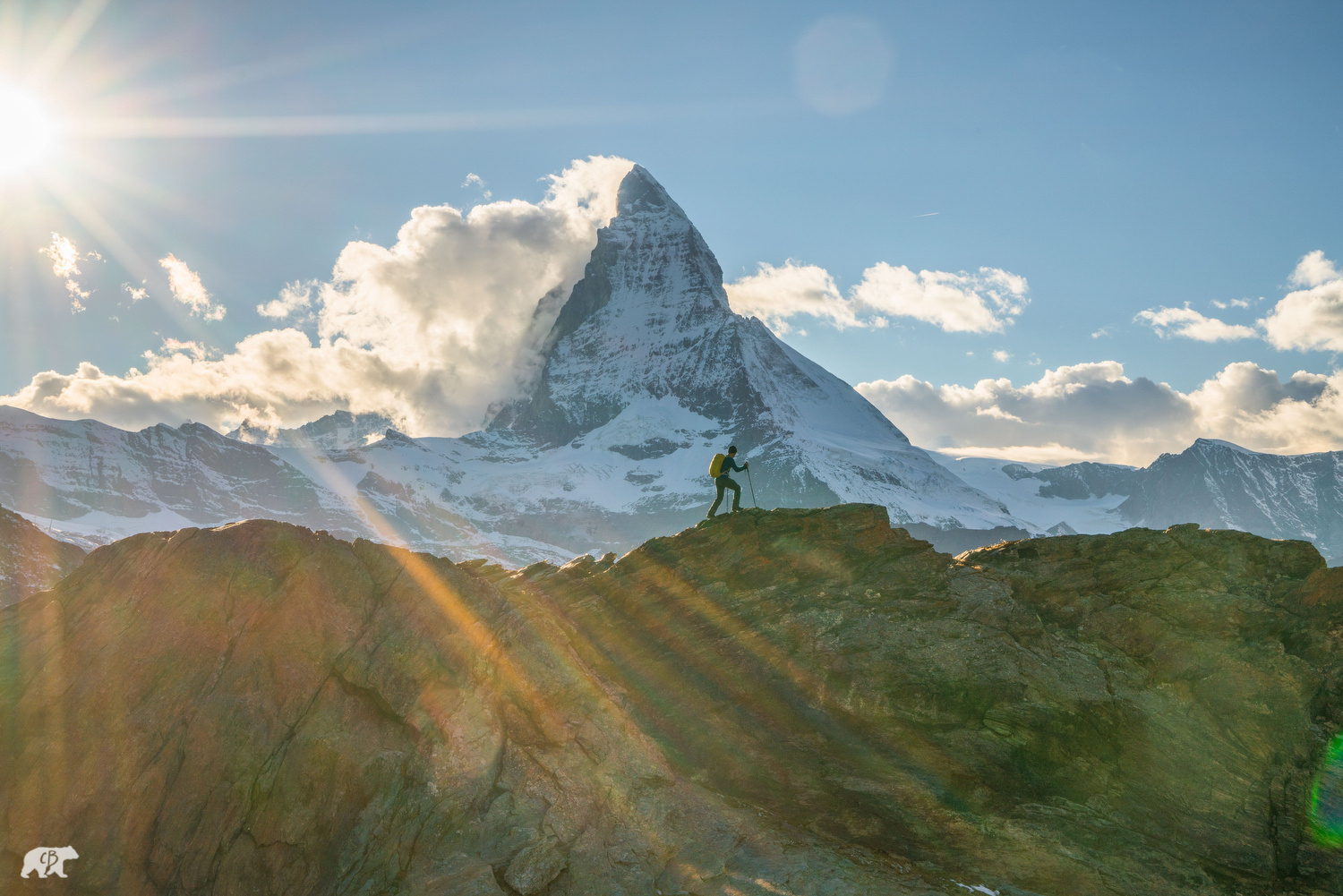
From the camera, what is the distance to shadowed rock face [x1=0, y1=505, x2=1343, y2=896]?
17172mm

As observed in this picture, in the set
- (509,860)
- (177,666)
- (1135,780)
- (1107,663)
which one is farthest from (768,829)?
(177,666)

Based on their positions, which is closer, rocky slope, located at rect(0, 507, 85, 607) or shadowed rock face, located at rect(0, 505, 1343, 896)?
shadowed rock face, located at rect(0, 505, 1343, 896)

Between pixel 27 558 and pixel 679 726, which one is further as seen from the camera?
pixel 27 558

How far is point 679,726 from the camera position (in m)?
22.1

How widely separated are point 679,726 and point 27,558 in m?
201

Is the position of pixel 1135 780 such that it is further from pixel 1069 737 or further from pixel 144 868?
pixel 144 868

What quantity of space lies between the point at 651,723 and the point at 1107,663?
483 inches

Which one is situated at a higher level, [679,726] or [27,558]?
[679,726]

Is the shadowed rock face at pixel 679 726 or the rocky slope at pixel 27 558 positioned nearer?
the shadowed rock face at pixel 679 726

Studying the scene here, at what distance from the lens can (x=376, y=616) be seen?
2230cm

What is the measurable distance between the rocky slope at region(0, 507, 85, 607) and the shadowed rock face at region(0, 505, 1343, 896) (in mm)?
175950

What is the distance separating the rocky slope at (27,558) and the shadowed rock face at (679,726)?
175950 millimetres

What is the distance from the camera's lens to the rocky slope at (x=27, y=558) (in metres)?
162

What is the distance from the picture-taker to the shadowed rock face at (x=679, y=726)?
17172mm
